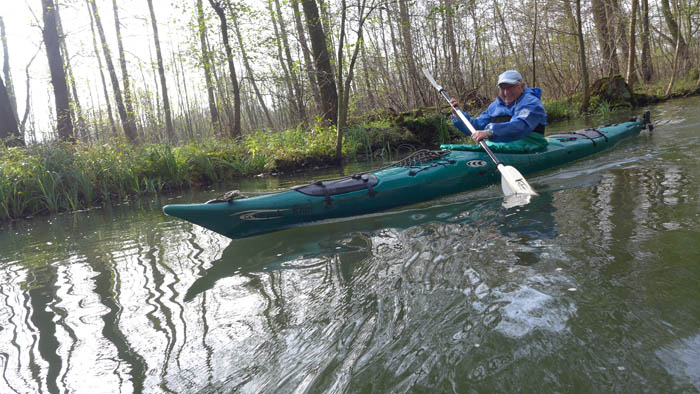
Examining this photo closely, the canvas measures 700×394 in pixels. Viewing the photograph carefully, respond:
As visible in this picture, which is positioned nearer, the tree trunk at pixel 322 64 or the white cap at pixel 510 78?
the white cap at pixel 510 78

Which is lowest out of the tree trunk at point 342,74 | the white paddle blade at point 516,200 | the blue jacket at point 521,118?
the white paddle blade at point 516,200

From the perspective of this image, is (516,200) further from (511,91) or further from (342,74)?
(342,74)

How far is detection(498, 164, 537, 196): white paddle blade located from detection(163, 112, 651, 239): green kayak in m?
0.33

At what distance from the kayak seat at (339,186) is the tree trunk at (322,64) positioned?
488 centimetres

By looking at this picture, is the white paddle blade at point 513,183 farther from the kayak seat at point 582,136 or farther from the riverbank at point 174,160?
the riverbank at point 174,160

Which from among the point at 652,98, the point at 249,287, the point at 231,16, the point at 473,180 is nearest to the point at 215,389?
the point at 249,287

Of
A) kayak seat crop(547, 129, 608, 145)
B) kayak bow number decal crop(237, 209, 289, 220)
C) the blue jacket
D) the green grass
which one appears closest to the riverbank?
the green grass

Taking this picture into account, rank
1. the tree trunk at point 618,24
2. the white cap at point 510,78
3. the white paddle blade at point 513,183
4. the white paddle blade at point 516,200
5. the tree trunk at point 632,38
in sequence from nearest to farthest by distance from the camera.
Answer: the white paddle blade at point 516,200, the white paddle blade at point 513,183, the white cap at point 510,78, the tree trunk at point 632,38, the tree trunk at point 618,24

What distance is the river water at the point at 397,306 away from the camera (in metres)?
1.33

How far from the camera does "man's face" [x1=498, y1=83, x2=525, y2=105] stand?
442 cm

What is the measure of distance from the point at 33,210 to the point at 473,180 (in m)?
6.05

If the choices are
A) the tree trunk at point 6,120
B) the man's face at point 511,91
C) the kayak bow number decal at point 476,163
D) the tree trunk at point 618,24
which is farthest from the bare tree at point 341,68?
the tree trunk at point 618,24

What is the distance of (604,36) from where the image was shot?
41.7 feet

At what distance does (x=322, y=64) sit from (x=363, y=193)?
5.77m
